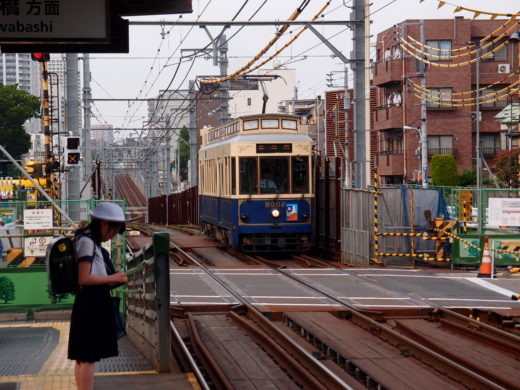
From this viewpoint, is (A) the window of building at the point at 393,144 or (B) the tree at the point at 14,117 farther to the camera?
(B) the tree at the point at 14,117

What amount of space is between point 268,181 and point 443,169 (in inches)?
963

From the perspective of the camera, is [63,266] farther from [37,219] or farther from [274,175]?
[274,175]

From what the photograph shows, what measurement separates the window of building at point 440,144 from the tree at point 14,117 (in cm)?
2987

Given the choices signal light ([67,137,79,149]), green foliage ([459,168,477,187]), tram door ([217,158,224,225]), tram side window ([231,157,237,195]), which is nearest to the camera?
signal light ([67,137,79,149])

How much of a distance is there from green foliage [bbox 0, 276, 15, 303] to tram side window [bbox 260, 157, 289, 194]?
33.4ft

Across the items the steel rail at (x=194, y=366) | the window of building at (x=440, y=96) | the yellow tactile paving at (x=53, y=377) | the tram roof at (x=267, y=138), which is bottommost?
the steel rail at (x=194, y=366)

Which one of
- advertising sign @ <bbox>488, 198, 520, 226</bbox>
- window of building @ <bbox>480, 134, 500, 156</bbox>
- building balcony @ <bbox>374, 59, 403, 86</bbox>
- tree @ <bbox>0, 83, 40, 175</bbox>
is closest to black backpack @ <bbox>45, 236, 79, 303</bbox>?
advertising sign @ <bbox>488, 198, 520, 226</bbox>

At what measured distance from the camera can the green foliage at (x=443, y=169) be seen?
147 feet

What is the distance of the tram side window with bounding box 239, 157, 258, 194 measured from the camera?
72.3 ft

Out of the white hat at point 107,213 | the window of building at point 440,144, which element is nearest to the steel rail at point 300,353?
the white hat at point 107,213

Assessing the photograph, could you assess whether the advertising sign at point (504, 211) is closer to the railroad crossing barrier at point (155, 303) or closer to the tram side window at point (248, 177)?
the tram side window at point (248, 177)

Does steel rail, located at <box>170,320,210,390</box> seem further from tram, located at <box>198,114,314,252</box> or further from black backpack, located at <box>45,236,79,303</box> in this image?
tram, located at <box>198,114,314,252</box>

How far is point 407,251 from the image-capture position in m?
20.8

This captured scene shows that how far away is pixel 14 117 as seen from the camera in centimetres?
6550
